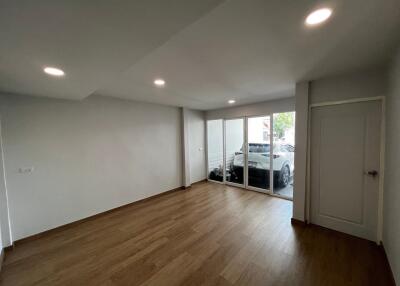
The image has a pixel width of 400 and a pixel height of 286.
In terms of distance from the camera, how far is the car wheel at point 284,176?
4.30 meters

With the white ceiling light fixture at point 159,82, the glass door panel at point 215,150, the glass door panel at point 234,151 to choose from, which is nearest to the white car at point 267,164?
the glass door panel at point 234,151

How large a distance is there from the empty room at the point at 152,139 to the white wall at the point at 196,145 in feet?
4.26

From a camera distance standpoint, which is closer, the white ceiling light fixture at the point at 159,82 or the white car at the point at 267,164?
the white ceiling light fixture at the point at 159,82

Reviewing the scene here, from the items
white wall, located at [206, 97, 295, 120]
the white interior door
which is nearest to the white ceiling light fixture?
the white interior door

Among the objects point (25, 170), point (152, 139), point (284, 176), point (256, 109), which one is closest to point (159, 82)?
point (152, 139)

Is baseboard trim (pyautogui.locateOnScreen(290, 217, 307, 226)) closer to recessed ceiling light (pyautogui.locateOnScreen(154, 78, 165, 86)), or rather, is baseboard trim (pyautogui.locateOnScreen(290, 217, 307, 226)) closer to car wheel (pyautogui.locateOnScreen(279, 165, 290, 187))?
car wheel (pyautogui.locateOnScreen(279, 165, 290, 187))

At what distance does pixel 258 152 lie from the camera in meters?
4.52

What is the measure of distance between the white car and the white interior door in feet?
4.46

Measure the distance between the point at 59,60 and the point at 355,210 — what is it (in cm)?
404

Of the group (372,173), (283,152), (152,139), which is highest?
(152,139)

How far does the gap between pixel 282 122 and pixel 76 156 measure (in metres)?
4.44

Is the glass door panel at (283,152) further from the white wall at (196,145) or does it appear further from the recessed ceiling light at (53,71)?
the recessed ceiling light at (53,71)

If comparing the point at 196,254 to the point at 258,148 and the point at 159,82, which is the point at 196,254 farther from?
the point at 258,148

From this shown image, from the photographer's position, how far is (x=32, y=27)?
3.29 ft
